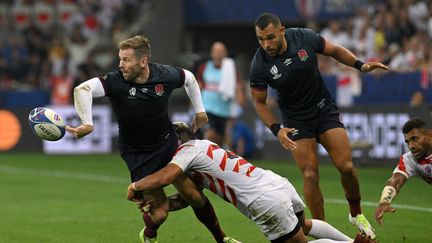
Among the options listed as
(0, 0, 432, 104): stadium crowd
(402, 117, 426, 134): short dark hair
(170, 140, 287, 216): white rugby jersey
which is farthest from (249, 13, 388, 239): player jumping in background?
(0, 0, 432, 104): stadium crowd

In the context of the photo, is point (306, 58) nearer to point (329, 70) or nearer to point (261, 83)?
point (261, 83)

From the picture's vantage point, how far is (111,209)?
1398 centimetres

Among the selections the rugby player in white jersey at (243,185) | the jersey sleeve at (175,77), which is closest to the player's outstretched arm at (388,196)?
Answer: the rugby player in white jersey at (243,185)

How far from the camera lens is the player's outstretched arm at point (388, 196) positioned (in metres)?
9.53

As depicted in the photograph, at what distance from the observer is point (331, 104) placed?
10977 mm

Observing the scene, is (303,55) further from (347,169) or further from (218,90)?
(218,90)

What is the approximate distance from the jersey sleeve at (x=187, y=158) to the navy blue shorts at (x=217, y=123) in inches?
396

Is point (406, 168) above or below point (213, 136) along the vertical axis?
above

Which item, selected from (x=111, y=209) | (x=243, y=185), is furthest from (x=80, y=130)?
(x=111, y=209)

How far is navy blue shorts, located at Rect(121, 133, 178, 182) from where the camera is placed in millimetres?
9859

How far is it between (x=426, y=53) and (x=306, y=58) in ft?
35.6

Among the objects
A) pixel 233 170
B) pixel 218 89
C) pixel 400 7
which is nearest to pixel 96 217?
pixel 233 170

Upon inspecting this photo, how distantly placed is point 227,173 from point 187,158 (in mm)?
388

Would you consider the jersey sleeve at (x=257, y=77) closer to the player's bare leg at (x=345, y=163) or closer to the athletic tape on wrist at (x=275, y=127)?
the athletic tape on wrist at (x=275, y=127)
